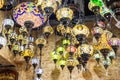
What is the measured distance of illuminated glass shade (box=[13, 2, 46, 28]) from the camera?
3.05 m

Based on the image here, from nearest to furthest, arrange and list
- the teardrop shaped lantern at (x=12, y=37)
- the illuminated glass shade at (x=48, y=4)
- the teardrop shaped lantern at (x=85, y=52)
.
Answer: the illuminated glass shade at (x=48, y=4)
the teardrop shaped lantern at (x=85, y=52)
the teardrop shaped lantern at (x=12, y=37)

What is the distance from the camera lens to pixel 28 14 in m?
3.07

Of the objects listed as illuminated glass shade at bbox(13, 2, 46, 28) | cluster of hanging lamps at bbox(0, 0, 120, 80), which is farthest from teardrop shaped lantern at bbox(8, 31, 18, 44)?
illuminated glass shade at bbox(13, 2, 46, 28)

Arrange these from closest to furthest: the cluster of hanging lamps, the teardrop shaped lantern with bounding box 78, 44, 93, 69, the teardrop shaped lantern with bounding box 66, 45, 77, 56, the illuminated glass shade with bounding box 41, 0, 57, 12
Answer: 1. the illuminated glass shade with bounding box 41, 0, 57, 12
2. the cluster of hanging lamps
3. the teardrop shaped lantern with bounding box 78, 44, 93, 69
4. the teardrop shaped lantern with bounding box 66, 45, 77, 56

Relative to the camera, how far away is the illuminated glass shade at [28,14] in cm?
305

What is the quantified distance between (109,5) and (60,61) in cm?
217

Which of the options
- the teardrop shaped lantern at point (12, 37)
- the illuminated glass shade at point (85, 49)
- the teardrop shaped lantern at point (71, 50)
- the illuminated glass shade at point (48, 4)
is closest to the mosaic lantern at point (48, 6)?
the illuminated glass shade at point (48, 4)

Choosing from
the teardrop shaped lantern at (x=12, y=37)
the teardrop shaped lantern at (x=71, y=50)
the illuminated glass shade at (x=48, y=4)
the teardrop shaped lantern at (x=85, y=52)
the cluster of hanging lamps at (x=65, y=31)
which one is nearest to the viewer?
the illuminated glass shade at (x=48, y=4)

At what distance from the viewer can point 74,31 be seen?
3.15 meters

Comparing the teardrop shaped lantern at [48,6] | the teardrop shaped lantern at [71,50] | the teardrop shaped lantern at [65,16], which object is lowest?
the teardrop shaped lantern at [71,50]

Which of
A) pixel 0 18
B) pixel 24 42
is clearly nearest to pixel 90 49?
pixel 24 42

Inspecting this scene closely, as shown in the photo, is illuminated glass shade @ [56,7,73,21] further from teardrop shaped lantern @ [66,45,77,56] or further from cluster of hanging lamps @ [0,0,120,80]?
teardrop shaped lantern @ [66,45,77,56]

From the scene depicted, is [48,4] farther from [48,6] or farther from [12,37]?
[12,37]

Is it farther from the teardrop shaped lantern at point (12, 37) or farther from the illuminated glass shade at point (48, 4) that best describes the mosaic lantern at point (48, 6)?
the teardrop shaped lantern at point (12, 37)
